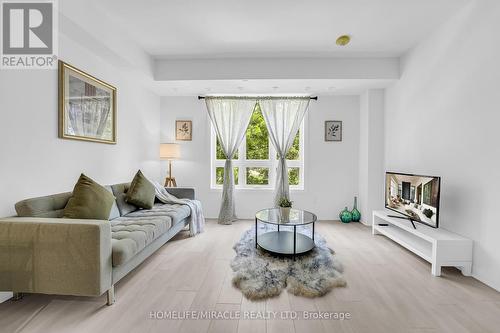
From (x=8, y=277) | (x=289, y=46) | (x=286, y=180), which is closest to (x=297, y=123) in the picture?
(x=286, y=180)

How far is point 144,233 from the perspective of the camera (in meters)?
2.30

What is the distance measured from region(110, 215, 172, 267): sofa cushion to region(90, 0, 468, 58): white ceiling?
228 centimetres

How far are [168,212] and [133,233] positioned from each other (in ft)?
2.76

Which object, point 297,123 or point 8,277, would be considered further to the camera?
point 297,123

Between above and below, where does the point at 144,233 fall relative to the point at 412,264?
above

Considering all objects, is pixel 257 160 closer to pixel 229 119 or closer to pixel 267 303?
pixel 229 119

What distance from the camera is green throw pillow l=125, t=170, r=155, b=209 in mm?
3107

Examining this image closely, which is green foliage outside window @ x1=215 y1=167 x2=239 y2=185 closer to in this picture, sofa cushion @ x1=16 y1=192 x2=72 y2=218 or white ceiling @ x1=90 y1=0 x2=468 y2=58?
white ceiling @ x1=90 y1=0 x2=468 y2=58

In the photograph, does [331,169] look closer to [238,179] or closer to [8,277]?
[238,179]

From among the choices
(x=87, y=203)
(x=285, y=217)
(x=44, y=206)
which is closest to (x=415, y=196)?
(x=285, y=217)

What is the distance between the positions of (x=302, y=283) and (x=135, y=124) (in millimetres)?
3355

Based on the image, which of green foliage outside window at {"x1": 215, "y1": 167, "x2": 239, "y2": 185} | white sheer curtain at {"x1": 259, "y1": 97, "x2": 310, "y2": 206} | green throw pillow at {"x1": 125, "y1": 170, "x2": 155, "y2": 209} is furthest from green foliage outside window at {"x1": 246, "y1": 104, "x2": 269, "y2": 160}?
green throw pillow at {"x1": 125, "y1": 170, "x2": 155, "y2": 209}

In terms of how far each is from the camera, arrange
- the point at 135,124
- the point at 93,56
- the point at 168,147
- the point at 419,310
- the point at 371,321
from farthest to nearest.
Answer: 1. the point at 168,147
2. the point at 135,124
3. the point at 93,56
4. the point at 419,310
5. the point at 371,321

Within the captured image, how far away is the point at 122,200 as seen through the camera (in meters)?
3.05
